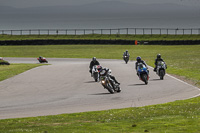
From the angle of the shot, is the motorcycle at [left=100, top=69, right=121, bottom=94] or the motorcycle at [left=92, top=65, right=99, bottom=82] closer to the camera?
the motorcycle at [left=100, top=69, right=121, bottom=94]

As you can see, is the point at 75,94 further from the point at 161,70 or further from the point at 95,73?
the point at 161,70

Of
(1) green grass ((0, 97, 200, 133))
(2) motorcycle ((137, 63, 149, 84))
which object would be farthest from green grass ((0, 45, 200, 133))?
(2) motorcycle ((137, 63, 149, 84))

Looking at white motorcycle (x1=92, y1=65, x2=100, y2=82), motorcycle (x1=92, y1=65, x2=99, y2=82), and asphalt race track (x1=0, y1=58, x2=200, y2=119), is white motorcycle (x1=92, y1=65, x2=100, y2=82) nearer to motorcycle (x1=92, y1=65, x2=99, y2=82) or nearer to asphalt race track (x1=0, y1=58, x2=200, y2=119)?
motorcycle (x1=92, y1=65, x2=99, y2=82)

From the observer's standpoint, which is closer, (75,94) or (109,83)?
(75,94)

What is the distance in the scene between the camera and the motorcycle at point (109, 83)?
21016mm

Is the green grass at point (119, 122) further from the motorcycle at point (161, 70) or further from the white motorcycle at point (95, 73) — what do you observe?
the motorcycle at point (161, 70)

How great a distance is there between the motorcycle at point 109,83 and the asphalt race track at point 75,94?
0.34 metres

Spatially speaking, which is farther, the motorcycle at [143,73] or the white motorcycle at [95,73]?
the white motorcycle at [95,73]

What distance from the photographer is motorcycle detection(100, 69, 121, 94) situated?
21.0 metres

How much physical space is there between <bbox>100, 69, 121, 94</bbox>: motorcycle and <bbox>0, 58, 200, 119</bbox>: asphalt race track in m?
0.34

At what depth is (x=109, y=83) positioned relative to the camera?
834 inches

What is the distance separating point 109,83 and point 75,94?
162 centimetres

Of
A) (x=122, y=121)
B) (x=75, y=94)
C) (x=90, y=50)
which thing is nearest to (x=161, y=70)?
(x=75, y=94)

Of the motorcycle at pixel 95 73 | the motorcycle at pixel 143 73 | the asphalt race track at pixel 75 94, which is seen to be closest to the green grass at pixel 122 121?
the asphalt race track at pixel 75 94
